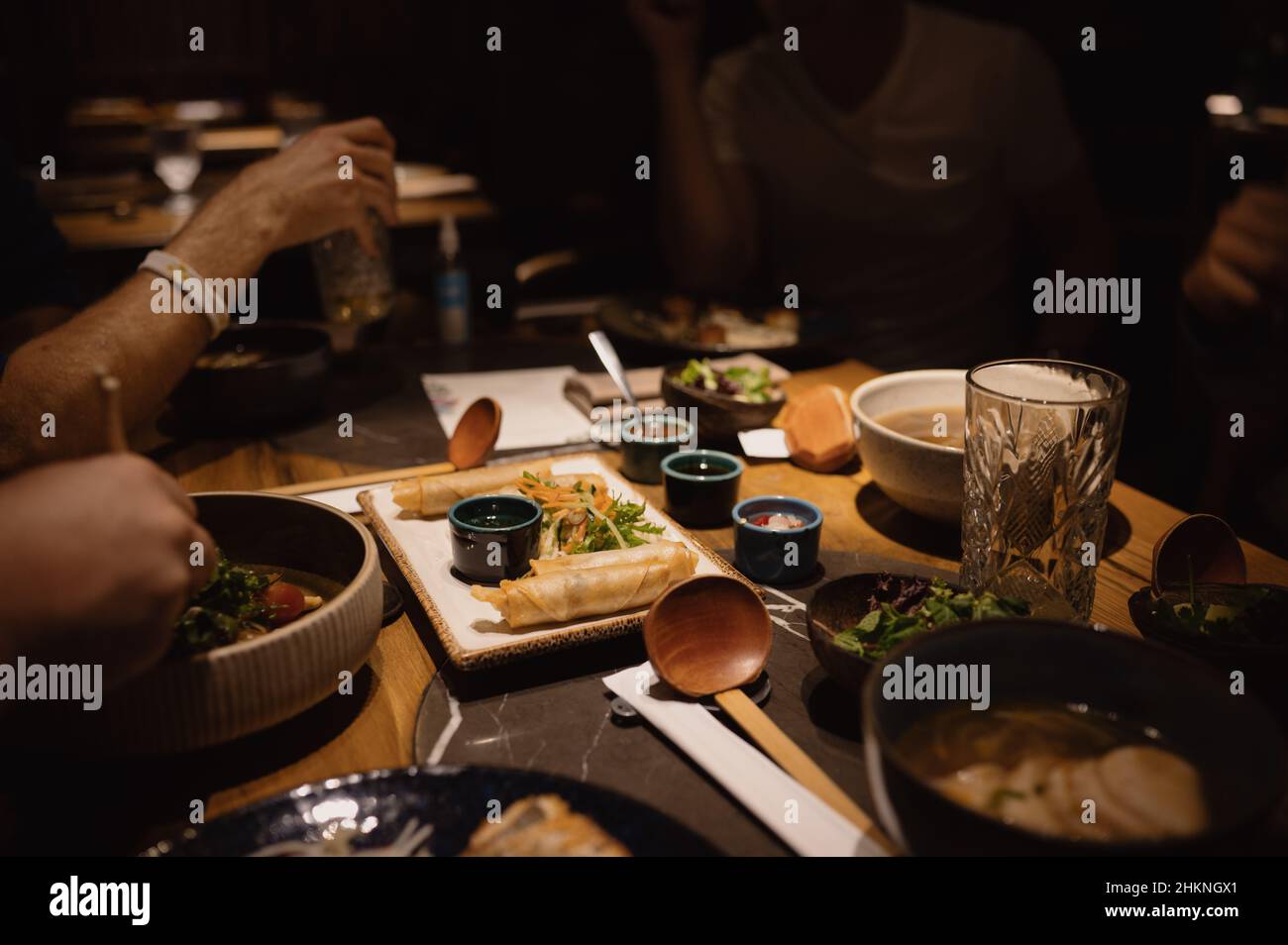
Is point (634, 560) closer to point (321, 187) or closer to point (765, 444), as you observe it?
point (765, 444)

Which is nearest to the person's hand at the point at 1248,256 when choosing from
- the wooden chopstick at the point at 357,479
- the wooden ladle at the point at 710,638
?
the wooden ladle at the point at 710,638

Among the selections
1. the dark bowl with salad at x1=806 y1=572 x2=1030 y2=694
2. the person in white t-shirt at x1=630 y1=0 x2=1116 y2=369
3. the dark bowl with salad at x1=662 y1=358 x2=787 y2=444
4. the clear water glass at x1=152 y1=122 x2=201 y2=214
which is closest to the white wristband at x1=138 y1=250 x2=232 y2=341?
the dark bowl with salad at x1=662 y1=358 x2=787 y2=444

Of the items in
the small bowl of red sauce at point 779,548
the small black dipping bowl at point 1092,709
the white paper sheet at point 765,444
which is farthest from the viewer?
the white paper sheet at point 765,444

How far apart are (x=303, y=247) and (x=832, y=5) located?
217 cm

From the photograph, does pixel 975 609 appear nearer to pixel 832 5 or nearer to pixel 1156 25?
pixel 832 5

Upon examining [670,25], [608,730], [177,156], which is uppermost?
[670,25]

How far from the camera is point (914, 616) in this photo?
115cm

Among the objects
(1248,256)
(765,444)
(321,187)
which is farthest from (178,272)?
(1248,256)

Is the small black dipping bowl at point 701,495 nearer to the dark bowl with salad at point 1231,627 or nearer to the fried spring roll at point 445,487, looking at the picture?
the fried spring roll at point 445,487

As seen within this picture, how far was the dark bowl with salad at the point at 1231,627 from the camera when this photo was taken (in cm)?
113

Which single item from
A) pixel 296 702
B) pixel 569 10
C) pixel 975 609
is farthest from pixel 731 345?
pixel 569 10

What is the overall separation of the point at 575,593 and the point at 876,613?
383 mm

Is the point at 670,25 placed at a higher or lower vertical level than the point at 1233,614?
higher

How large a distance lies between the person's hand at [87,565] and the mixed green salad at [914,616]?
719mm
